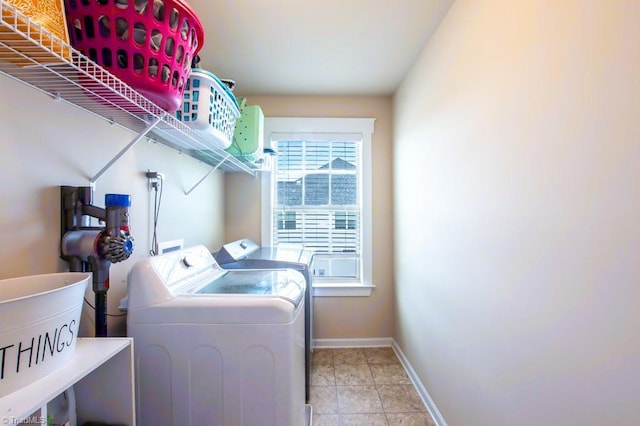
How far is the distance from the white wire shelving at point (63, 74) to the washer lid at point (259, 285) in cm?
68

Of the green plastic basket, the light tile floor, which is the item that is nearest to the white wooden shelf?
the light tile floor

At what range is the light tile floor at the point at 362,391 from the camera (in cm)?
195

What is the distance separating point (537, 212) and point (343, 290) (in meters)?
2.12

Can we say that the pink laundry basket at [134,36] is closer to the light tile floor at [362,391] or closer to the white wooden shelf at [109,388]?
the white wooden shelf at [109,388]

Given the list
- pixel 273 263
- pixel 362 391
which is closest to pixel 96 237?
pixel 273 263

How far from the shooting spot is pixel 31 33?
65cm

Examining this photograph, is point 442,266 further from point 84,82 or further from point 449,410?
point 84,82

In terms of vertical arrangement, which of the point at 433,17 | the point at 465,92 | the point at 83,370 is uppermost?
the point at 433,17

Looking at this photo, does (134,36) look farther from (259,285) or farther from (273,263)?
(273,263)

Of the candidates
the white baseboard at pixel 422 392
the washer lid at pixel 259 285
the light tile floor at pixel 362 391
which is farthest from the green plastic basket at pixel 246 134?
the white baseboard at pixel 422 392

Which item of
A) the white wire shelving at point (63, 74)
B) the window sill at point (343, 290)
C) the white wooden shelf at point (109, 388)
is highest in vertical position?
the white wire shelving at point (63, 74)

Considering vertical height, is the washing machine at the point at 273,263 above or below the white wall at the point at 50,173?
below

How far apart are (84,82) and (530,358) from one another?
1697 mm

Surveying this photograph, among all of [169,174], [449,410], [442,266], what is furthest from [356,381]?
[169,174]
